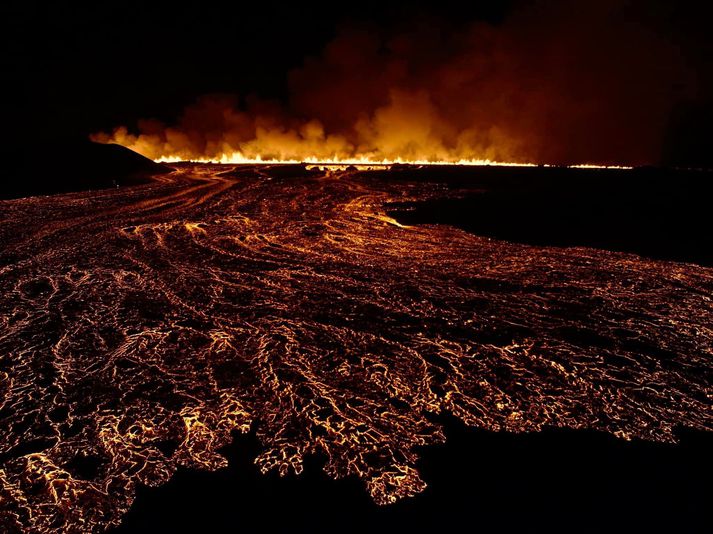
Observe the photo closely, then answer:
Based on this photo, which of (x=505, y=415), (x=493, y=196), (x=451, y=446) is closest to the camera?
(x=451, y=446)

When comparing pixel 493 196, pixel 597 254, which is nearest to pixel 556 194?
pixel 493 196

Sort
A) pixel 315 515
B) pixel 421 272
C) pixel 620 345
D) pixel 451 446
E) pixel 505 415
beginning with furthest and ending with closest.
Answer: pixel 421 272 → pixel 620 345 → pixel 505 415 → pixel 451 446 → pixel 315 515

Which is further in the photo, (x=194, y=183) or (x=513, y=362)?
(x=194, y=183)

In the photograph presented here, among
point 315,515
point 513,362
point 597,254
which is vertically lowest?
point 315,515

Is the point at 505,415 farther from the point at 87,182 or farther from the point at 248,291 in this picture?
the point at 87,182

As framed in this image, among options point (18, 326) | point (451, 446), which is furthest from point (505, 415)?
point (18, 326)

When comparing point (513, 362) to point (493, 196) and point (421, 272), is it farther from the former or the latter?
point (493, 196)

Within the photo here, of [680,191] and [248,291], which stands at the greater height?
[680,191]
